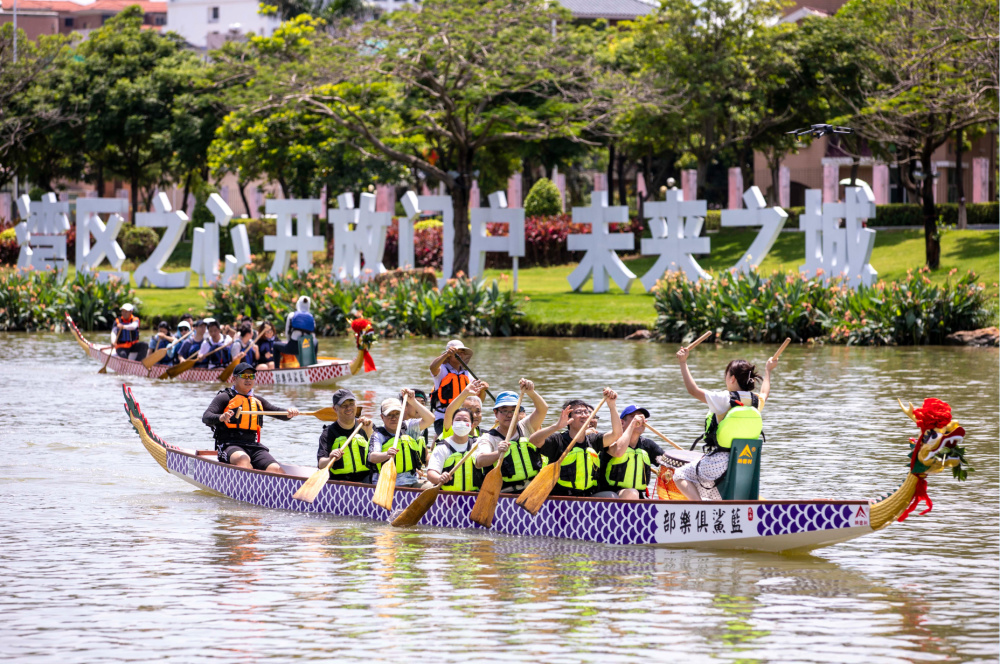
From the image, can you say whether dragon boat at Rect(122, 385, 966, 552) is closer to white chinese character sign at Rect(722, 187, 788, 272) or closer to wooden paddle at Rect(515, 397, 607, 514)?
wooden paddle at Rect(515, 397, 607, 514)

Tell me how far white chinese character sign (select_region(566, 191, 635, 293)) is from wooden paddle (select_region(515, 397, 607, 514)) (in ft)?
89.6

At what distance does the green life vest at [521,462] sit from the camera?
12711 millimetres

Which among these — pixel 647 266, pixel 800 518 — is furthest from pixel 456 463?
pixel 647 266

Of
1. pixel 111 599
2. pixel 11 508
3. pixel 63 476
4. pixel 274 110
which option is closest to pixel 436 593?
pixel 111 599

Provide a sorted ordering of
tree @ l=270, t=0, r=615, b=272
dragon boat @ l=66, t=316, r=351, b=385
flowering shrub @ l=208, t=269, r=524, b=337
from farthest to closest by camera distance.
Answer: tree @ l=270, t=0, r=615, b=272 → flowering shrub @ l=208, t=269, r=524, b=337 → dragon boat @ l=66, t=316, r=351, b=385

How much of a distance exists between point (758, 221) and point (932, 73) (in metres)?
7.48

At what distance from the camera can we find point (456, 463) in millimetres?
13047

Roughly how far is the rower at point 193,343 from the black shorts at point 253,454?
40.5 ft

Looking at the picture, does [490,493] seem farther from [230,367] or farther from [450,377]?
[230,367]

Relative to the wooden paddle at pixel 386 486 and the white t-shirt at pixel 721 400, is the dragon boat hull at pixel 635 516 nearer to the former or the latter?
the wooden paddle at pixel 386 486

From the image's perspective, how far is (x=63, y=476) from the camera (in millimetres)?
16484

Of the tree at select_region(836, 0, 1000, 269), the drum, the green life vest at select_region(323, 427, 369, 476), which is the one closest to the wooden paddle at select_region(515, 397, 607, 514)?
the drum

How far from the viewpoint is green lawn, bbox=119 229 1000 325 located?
36.7 metres

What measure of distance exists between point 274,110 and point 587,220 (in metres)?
10.9
